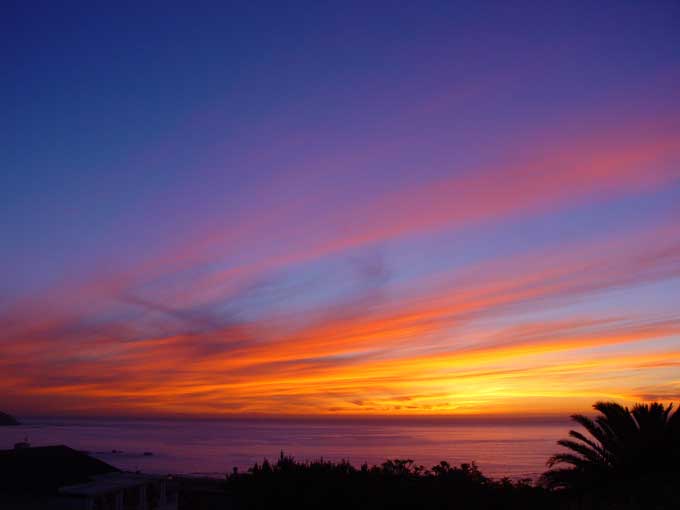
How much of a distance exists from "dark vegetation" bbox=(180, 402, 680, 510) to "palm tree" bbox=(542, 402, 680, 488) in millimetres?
30

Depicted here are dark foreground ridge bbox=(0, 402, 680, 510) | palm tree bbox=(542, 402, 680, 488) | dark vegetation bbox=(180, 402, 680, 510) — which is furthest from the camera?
palm tree bbox=(542, 402, 680, 488)

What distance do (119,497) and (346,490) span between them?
7.80m

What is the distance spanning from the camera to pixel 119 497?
16359 mm

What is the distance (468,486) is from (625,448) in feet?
26.5

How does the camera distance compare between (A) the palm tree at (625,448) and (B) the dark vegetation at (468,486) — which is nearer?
(B) the dark vegetation at (468,486)

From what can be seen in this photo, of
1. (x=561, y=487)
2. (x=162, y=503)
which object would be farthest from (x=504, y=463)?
(x=162, y=503)

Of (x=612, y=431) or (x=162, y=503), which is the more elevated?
(x=612, y=431)

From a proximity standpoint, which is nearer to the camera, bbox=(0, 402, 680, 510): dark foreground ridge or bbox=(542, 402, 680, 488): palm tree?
bbox=(0, 402, 680, 510): dark foreground ridge

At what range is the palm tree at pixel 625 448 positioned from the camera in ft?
58.0

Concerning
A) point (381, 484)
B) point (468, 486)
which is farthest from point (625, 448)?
point (381, 484)

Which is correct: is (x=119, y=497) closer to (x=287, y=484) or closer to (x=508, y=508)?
(x=287, y=484)

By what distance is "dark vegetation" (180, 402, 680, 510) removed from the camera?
1200 centimetres

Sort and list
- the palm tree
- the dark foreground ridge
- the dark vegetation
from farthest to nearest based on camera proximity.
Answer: the palm tree
the dark foreground ridge
the dark vegetation

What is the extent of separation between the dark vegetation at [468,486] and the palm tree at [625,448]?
0.03m
